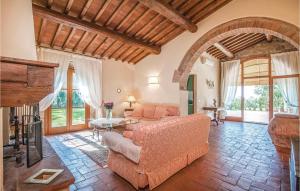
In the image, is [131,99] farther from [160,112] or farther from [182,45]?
[182,45]

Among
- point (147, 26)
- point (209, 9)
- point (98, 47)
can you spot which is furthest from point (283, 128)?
point (98, 47)

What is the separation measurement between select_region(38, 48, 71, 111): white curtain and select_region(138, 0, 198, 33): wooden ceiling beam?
3.16 meters

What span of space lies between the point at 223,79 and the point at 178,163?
6.65 meters

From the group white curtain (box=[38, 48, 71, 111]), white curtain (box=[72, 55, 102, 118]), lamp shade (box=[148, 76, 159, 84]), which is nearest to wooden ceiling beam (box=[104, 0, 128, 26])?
white curtain (box=[72, 55, 102, 118])

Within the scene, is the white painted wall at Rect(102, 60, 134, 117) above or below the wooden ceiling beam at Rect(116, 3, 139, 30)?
below

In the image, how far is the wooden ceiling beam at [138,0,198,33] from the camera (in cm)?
333

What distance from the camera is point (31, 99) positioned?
1.01 m

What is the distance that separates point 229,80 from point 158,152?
22.9 ft

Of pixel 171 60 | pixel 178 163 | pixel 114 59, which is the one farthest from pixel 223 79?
→ pixel 178 163

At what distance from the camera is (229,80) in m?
7.67

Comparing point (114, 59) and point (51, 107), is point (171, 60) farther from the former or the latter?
point (51, 107)

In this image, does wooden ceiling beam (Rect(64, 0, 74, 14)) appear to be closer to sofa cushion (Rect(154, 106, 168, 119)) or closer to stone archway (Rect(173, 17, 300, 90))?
stone archway (Rect(173, 17, 300, 90))

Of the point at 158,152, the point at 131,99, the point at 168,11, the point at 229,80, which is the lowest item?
the point at 158,152

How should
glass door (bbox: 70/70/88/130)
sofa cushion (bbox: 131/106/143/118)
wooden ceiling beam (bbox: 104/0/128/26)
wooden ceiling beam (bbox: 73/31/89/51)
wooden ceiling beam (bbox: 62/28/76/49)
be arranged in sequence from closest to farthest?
wooden ceiling beam (bbox: 104/0/128/26) → wooden ceiling beam (bbox: 62/28/76/49) → wooden ceiling beam (bbox: 73/31/89/51) → glass door (bbox: 70/70/88/130) → sofa cushion (bbox: 131/106/143/118)
